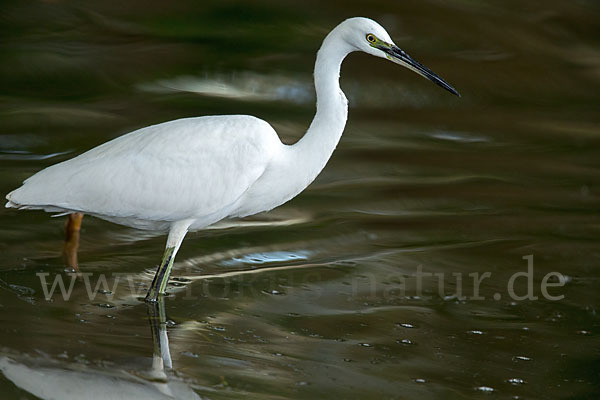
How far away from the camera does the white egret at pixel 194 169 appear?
4.14 metres

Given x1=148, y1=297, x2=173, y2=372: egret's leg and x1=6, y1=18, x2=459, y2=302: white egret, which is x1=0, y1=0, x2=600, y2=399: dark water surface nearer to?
x1=148, y1=297, x2=173, y2=372: egret's leg

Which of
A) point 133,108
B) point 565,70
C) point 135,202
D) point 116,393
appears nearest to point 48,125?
point 133,108

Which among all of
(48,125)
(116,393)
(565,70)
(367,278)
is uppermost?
(565,70)

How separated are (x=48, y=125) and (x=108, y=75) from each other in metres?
1.08

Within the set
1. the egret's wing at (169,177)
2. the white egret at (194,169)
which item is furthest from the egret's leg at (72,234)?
the egret's wing at (169,177)

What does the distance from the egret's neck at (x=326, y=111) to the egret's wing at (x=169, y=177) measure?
180mm

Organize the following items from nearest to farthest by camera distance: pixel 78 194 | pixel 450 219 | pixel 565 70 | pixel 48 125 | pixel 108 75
Answer: pixel 78 194, pixel 450 219, pixel 48 125, pixel 108 75, pixel 565 70

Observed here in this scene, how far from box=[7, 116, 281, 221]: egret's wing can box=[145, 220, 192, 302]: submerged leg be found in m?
0.06

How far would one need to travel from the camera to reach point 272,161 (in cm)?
426

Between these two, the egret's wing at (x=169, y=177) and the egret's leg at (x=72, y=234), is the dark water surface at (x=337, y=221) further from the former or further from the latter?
the egret's wing at (x=169, y=177)

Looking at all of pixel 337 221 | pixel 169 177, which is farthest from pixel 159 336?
pixel 337 221

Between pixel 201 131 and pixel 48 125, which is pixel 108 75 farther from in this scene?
pixel 201 131

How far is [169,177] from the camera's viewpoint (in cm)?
417

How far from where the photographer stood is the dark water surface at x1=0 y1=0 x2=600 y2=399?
3725 millimetres
